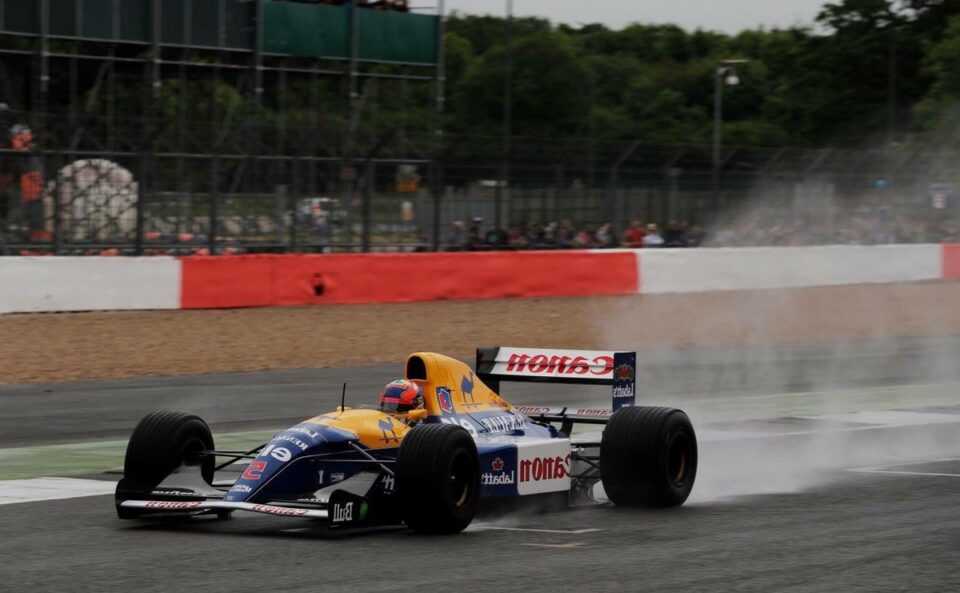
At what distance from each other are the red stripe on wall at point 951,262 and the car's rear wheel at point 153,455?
86.2 ft

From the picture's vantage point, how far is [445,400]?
9.44 meters

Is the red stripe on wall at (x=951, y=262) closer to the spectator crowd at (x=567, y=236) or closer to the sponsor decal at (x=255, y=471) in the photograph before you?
the spectator crowd at (x=567, y=236)

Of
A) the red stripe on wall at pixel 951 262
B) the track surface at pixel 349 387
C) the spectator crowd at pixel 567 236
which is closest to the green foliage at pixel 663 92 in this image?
the spectator crowd at pixel 567 236

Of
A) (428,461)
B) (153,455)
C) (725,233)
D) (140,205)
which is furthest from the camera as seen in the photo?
(725,233)

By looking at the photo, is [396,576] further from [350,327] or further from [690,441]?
[350,327]

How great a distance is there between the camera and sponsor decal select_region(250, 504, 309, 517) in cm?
815

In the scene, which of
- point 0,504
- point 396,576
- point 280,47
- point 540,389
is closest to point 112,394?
point 540,389

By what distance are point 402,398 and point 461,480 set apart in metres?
0.82

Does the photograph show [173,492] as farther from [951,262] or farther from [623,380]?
[951,262]

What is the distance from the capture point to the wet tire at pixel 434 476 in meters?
8.20

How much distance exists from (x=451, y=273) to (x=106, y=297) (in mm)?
6473

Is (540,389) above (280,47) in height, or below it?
below

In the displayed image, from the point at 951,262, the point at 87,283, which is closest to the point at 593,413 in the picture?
the point at 87,283

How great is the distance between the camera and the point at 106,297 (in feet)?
71.5
